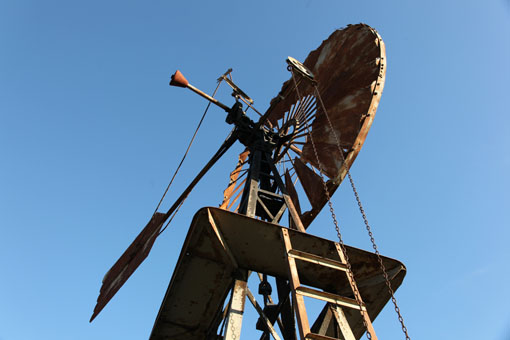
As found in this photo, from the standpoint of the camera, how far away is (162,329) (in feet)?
20.8

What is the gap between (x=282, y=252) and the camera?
225 inches

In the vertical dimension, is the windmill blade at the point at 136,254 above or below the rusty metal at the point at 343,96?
below

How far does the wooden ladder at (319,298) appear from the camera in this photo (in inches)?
160

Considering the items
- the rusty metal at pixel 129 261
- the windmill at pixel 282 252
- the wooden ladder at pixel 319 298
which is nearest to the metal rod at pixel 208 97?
the windmill at pixel 282 252

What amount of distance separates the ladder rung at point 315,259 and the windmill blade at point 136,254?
299cm

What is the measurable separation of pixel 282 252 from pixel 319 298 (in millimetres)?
1250

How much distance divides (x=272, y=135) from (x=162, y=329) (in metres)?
4.78

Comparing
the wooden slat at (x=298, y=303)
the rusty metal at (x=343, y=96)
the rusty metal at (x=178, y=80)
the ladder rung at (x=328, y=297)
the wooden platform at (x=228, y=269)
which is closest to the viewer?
the wooden slat at (x=298, y=303)

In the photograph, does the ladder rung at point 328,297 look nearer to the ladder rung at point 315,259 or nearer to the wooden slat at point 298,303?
the wooden slat at point 298,303

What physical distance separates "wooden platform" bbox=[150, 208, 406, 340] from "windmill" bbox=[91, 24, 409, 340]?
0.01 metres

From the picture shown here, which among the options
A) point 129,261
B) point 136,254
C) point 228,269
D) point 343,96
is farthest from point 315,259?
point 343,96

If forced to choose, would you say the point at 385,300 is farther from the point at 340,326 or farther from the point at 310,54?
the point at 310,54

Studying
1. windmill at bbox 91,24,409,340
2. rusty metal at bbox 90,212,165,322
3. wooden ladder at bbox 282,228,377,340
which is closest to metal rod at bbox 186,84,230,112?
windmill at bbox 91,24,409,340

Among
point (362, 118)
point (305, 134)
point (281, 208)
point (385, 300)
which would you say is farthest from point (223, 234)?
point (305, 134)
